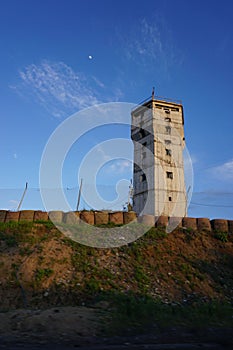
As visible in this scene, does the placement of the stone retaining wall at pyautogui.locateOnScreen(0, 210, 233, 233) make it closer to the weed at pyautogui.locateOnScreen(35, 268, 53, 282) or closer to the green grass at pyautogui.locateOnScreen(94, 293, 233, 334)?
the weed at pyautogui.locateOnScreen(35, 268, 53, 282)

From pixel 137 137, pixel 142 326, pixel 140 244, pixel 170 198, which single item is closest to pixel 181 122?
pixel 137 137

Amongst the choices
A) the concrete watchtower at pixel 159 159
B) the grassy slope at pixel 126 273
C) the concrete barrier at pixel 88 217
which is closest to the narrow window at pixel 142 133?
the concrete watchtower at pixel 159 159

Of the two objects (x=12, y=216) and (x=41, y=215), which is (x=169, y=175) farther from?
(x=12, y=216)

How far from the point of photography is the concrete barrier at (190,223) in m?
17.5

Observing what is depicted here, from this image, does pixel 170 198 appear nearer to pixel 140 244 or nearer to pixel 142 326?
pixel 140 244

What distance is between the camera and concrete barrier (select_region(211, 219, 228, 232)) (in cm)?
1774

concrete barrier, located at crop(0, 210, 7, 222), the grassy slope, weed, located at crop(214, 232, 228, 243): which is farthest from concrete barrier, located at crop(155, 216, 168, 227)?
concrete barrier, located at crop(0, 210, 7, 222)

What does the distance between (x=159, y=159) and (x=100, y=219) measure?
18453 millimetres

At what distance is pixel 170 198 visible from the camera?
33.0 metres

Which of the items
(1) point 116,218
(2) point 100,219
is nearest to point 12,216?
(2) point 100,219

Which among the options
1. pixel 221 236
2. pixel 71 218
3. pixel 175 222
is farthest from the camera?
pixel 175 222

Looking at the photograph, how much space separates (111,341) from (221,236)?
12206 millimetres

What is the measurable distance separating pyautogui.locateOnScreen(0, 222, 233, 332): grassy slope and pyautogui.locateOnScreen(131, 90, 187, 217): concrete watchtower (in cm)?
1572

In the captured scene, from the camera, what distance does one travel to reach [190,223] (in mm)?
17672
